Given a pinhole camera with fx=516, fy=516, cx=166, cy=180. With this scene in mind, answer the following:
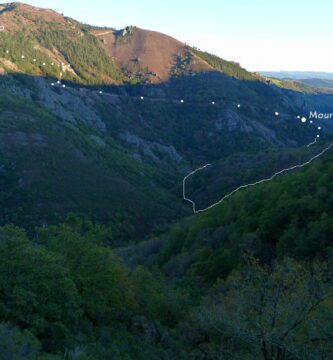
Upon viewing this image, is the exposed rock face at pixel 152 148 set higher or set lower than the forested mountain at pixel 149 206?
lower

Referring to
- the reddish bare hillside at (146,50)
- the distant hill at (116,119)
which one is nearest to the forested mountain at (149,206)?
the distant hill at (116,119)

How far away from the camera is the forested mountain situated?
13.7 m

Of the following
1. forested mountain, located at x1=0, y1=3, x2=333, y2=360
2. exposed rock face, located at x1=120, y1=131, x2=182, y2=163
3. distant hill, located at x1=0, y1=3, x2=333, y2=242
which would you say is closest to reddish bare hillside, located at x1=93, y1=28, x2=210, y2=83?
distant hill, located at x1=0, y1=3, x2=333, y2=242

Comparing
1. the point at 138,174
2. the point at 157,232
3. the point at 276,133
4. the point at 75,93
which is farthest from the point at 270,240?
the point at 276,133

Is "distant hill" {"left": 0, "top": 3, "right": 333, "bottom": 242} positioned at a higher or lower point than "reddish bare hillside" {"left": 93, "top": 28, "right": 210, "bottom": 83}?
lower

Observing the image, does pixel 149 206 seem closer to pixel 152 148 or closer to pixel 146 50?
pixel 152 148

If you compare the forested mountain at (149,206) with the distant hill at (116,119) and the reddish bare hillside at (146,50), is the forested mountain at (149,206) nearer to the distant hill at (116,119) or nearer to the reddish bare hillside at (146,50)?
the distant hill at (116,119)

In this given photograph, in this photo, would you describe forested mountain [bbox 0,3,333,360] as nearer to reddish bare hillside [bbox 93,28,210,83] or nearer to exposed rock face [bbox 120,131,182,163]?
exposed rock face [bbox 120,131,182,163]

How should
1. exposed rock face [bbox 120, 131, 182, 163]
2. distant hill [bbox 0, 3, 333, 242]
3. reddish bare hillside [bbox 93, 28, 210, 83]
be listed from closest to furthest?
distant hill [bbox 0, 3, 333, 242] → exposed rock face [bbox 120, 131, 182, 163] → reddish bare hillside [bbox 93, 28, 210, 83]

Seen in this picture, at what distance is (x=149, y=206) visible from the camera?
217 feet

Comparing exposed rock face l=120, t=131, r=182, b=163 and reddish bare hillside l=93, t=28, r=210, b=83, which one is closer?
exposed rock face l=120, t=131, r=182, b=163

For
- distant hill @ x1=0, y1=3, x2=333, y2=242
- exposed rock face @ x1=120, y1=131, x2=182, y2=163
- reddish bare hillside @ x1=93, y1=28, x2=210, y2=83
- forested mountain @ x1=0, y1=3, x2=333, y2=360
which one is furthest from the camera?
reddish bare hillside @ x1=93, y1=28, x2=210, y2=83

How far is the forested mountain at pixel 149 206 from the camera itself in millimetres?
13703

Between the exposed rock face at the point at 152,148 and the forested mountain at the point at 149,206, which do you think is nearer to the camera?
the forested mountain at the point at 149,206
